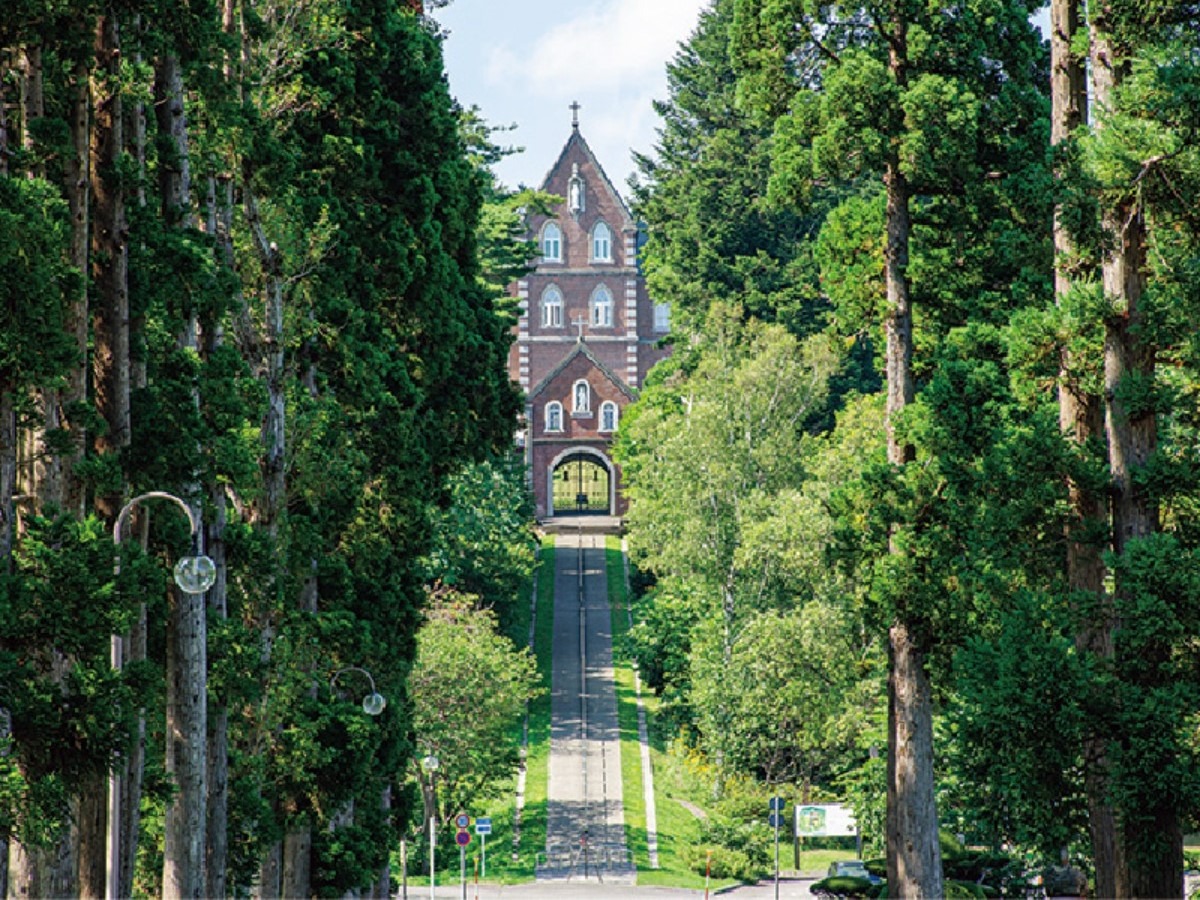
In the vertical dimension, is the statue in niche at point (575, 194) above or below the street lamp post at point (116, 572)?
above

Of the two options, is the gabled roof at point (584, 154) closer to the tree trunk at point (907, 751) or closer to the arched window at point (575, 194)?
the arched window at point (575, 194)

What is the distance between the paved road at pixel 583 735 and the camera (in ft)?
143

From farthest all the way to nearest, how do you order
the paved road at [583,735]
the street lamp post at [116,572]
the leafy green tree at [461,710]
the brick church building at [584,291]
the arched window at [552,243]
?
the arched window at [552,243]
the brick church building at [584,291]
the paved road at [583,735]
the leafy green tree at [461,710]
the street lamp post at [116,572]

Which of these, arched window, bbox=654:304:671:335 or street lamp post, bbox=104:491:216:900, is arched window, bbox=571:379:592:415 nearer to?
arched window, bbox=654:304:671:335

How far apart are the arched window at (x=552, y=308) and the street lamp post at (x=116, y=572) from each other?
241 ft

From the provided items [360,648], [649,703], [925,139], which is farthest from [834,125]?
[649,703]

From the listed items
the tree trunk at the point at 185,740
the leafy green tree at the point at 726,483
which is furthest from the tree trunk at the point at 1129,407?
the leafy green tree at the point at 726,483

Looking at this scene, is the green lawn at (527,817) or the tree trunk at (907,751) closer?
the tree trunk at (907,751)

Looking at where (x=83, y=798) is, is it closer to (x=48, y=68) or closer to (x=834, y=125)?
(x=48, y=68)

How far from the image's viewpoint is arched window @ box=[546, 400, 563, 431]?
276ft

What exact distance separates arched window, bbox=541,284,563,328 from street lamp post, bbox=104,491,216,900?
73571 mm

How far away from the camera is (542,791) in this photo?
159ft

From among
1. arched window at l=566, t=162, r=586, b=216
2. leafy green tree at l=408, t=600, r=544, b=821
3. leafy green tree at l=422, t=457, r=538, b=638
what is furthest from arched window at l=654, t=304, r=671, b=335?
leafy green tree at l=408, t=600, r=544, b=821

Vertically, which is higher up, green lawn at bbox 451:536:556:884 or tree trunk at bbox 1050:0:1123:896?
tree trunk at bbox 1050:0:1123:896
